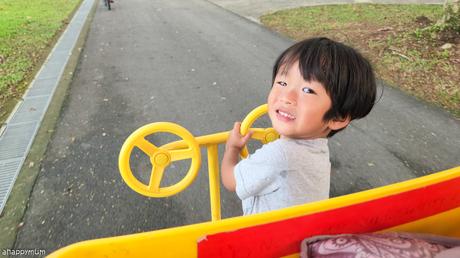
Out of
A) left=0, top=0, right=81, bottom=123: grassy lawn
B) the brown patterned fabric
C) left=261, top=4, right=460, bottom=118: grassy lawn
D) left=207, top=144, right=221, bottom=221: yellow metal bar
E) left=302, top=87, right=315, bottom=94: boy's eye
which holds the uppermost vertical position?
left=302, top=87, right=315, bottom=94: boy's eye

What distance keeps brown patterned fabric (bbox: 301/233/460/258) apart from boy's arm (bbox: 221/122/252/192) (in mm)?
468

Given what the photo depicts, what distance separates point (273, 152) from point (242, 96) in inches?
133

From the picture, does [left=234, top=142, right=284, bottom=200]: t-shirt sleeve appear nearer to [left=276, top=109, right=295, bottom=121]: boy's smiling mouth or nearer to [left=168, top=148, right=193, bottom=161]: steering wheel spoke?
[left=276, top=109, right=295, bottom=121]: boy's smiling mouth

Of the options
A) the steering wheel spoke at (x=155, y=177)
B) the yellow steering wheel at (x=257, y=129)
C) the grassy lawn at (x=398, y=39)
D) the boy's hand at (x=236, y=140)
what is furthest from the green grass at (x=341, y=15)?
the steering wheel spoke at (x=155, y=177)

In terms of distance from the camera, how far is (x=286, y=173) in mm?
1272

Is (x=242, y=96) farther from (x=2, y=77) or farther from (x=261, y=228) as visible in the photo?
(x=261, y=228)

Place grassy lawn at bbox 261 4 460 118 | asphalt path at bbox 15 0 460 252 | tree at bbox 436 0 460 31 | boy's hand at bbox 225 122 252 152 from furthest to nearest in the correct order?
tree at bbox 436 0 460 31 < grassy lawn at bbox 261 4 460 118 < asphalt path at bbox 15 0 460 252 < boy's hand at bbox 225 122 252 152

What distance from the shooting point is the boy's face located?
1250 mm

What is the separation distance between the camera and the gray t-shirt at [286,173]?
4.15ft

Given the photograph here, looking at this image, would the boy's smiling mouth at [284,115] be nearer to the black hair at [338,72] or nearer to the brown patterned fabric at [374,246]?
the black hair at [338,72]

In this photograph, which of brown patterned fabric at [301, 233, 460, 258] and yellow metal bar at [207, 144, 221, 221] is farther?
yellow metal bar at [207, 144, 221, 221]

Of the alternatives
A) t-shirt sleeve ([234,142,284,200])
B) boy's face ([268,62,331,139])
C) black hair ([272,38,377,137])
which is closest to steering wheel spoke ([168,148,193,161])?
t-shirt sleeve ([234,142,284,200])

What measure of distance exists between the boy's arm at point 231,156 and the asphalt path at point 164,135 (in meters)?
1.18

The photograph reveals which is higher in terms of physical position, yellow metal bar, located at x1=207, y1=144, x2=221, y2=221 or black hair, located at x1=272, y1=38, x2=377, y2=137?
black hair, located at x1=272, y1=38, x2=377, y2=137
